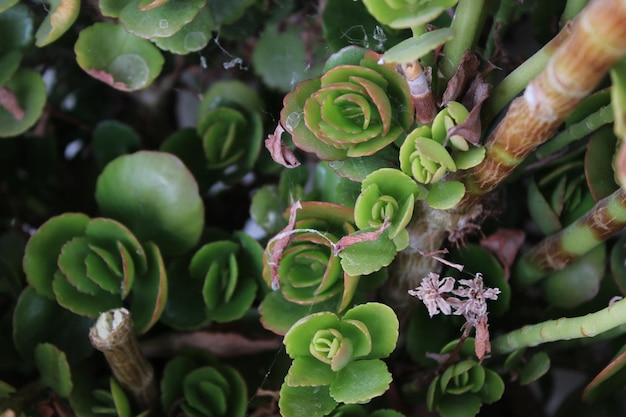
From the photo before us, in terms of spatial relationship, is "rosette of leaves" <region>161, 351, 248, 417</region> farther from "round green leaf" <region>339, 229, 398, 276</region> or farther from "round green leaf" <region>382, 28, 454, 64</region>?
"round green leaf" <region>382, 28, 454, 64</region>

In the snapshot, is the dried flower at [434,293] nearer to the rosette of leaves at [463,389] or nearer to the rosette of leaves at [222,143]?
the rosette of leaves at [463,389]

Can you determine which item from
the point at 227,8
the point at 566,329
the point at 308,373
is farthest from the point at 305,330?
the point at 227,8

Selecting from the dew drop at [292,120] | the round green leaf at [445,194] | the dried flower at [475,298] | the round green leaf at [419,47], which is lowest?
the dried flower at [475,298]

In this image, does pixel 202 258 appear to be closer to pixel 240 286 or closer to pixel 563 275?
pixel 240 286

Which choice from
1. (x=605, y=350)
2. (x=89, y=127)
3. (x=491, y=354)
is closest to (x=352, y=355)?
(x=491, y=354)

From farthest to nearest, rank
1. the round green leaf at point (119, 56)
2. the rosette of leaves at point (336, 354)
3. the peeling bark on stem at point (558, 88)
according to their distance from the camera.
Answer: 1. the round green leaf at point (119, 56)
2. the rosette of leaves at point (336, 354)
3. the peeling bark on stem at point (558, 88)

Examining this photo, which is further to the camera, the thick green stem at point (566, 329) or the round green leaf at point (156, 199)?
the round green leaf at point (156, 199)

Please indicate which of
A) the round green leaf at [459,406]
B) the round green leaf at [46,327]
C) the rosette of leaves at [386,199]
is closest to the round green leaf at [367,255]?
the rosette of leaves at [386,199]

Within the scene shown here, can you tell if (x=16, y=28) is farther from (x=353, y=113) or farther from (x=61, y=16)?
(x=353, y=113)
